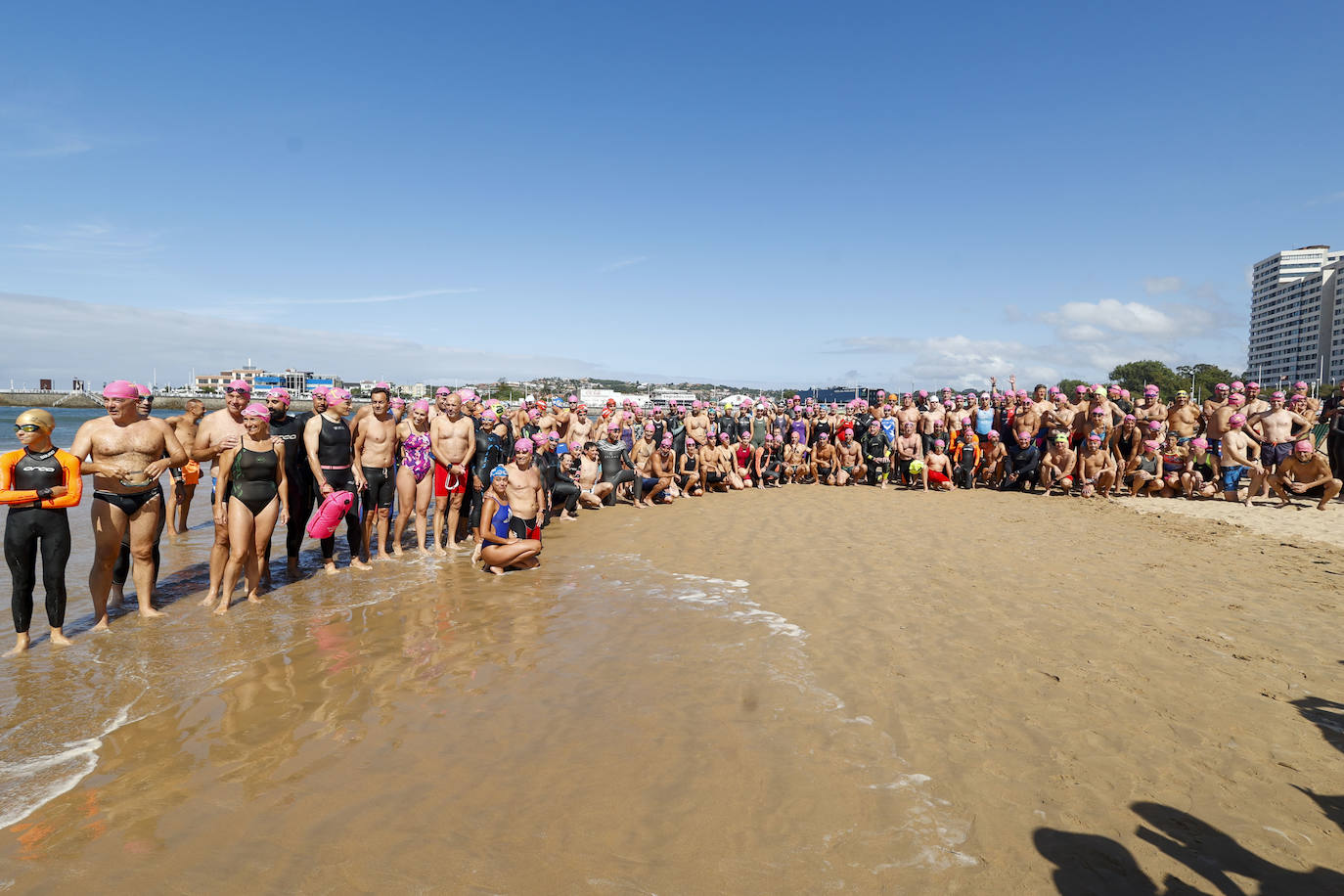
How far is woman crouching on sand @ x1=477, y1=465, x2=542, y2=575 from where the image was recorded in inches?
295

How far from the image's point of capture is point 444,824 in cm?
305

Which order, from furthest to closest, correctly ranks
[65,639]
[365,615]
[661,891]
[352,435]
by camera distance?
[352,435] → [365,615] → [65,639] → [661,891]

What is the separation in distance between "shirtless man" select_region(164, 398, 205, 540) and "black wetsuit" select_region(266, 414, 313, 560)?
164 centimetres

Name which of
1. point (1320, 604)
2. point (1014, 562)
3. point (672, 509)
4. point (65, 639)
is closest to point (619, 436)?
point (672, 509)

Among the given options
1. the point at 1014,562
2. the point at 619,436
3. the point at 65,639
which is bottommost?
the point at 65,639

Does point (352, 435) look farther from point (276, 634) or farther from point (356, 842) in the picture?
point (356, 842)

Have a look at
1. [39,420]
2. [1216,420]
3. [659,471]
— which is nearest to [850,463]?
[659,471]

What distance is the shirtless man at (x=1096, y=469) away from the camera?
42.3ft

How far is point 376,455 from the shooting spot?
7.75 m

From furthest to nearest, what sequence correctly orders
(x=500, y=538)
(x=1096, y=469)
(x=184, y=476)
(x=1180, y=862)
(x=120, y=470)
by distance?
(x=1096, y=469)
(x=184, y=476)
(x=500, y=538)
(x=120, y=470)
(x=1180, y=862)

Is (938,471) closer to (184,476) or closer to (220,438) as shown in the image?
(220,438)

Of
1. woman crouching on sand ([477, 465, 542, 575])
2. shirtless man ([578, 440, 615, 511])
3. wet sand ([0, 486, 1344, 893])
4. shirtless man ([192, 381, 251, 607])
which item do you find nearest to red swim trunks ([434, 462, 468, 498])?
woman crouching on sand ([477, 465, 542, 575])

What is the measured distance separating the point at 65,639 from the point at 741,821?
18.4ft

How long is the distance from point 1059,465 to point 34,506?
49.1 ft
